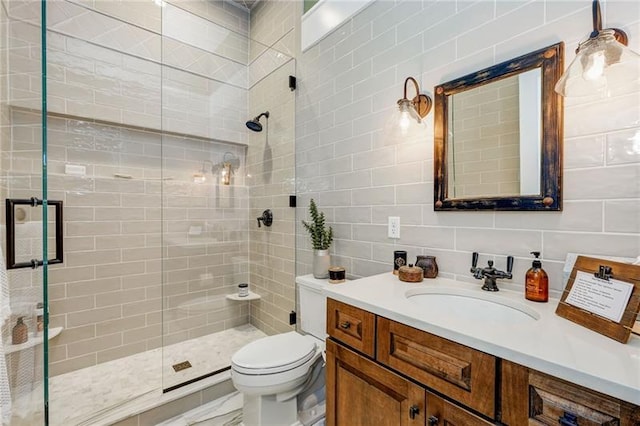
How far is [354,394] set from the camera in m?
1.07

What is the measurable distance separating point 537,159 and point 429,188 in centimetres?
44

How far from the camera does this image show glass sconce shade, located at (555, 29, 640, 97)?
33.5 inches

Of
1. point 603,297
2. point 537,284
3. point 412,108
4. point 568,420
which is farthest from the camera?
point 412,108

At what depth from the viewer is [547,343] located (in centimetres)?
68

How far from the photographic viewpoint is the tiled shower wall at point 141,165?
6.83ft

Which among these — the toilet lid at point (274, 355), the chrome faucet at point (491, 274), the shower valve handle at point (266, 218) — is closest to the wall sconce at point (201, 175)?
the shower valve handle at point (266, 218)

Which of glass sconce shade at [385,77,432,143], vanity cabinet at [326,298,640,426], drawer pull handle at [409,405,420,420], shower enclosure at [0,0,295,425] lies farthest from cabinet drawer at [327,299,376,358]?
shower enclosure at [0,0,295,425]

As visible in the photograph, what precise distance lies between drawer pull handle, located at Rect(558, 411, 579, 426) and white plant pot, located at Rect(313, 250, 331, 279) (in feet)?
4.11

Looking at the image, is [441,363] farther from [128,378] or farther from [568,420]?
[128,378]

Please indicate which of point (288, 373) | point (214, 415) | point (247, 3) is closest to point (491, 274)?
point (288, 373)

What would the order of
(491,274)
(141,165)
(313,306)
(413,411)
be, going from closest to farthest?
1. (413,411)
2. (491,274)
3. (313,306)
4. (141,165)

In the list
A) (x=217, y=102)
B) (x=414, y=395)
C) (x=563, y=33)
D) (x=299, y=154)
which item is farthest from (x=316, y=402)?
(x=217, y=102)

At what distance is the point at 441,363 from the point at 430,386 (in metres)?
0.08

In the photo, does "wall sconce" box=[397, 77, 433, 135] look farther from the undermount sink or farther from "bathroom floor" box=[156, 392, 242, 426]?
"bathroom floor" box=[156, 392, 242, 426]
